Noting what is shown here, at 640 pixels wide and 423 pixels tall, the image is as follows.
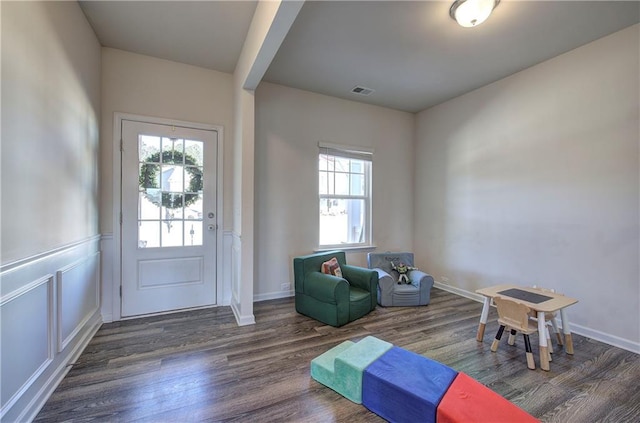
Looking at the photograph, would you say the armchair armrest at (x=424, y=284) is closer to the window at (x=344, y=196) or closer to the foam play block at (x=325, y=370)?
the window at (x=344, y=196)

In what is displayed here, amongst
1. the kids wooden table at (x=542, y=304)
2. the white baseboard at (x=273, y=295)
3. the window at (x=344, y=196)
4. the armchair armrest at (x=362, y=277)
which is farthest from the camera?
the window at (x=344, y=196)

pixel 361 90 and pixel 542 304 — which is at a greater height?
pixel 361 90

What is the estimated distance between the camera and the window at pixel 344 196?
4117 mm

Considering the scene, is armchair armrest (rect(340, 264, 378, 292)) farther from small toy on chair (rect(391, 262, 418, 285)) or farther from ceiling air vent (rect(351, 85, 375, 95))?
ceiling air vent (rect(351, 85, 375, 95))

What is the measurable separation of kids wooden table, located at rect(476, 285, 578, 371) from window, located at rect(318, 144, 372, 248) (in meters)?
2.07

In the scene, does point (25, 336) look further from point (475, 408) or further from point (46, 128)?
point (475, 408)

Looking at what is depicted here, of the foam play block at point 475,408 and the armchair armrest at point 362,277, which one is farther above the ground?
the armchair armrest at point 362,277

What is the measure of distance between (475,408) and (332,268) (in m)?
2.06

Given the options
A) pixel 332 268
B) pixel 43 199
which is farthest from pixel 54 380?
pixel 332 268

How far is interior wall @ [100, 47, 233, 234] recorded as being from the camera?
115 inches

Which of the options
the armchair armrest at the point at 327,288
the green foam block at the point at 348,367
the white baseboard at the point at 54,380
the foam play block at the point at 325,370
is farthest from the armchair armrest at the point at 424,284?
the white baseboard at the point at 54,380

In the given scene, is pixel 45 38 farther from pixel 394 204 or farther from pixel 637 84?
pixel 637 84

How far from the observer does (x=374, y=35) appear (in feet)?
8.63

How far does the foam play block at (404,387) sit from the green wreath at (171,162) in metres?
2.71
